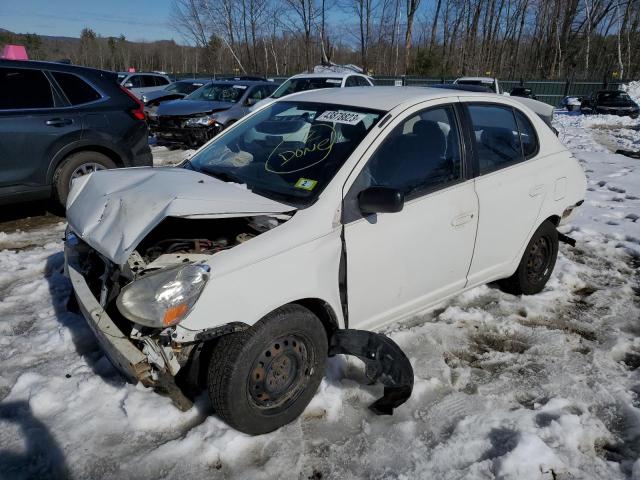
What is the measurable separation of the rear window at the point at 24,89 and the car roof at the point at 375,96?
353 centimetres

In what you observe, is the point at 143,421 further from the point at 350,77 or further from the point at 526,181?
the point at 350,77

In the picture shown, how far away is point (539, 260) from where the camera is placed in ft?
13.7

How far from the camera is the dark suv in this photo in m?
5.28

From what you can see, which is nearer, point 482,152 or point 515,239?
point 482,152

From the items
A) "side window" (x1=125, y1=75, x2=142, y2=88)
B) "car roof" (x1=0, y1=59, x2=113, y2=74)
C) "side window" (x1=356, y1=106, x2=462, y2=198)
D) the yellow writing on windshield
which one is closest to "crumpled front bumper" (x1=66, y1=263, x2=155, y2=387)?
the yellow writing on windshield

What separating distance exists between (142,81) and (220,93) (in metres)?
8.39

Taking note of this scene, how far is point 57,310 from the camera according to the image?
380 centimetres

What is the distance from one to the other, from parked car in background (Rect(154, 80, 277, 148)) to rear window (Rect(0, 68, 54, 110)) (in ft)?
16.3

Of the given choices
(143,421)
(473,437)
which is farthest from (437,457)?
(143,421)

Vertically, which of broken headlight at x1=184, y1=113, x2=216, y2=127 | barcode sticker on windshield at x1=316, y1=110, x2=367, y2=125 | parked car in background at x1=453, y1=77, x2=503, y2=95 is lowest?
broken headlight at x1=184, y1=113, x2=216, y2=127

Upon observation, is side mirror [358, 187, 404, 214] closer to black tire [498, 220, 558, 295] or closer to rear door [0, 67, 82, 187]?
black tire [498, 220, 558, 295]

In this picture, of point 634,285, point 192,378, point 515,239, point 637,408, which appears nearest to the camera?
point 192,378

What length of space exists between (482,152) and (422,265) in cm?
103

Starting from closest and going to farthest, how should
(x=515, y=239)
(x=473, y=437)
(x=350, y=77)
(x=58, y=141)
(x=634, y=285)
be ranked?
(x=473, y=437), (x=515, y=239), (x=634, y=285), (x=58, y=141), (x=350, y=77)
